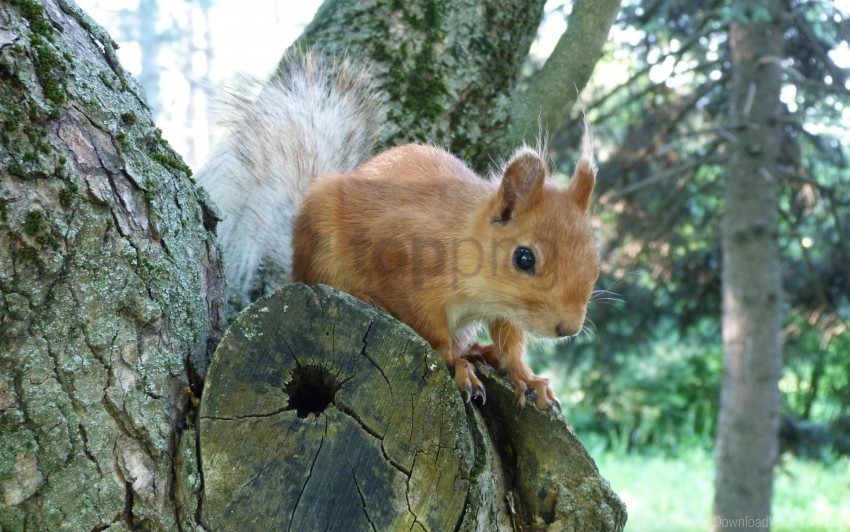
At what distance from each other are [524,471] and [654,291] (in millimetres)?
3744

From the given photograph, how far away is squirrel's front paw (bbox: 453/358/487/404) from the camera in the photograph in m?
1.54

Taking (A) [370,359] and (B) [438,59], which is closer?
(A) [370,359]

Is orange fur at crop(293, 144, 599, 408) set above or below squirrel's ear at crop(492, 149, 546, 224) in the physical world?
below

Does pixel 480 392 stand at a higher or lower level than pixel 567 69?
lower

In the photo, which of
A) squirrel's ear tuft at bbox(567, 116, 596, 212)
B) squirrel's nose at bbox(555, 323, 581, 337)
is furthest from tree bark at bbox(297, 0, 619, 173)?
squirrel's nose at bbox(555, 323, 581, 337)

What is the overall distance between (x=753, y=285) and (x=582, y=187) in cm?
281

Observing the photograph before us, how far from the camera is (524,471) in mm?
1523

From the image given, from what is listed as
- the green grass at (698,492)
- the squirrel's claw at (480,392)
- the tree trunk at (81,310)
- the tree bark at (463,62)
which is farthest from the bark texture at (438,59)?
the green grass at (698,492)

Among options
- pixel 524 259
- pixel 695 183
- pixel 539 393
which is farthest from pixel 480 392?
pixel 695 183

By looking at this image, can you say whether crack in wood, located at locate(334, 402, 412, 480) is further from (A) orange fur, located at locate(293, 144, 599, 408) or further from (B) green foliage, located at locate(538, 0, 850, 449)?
(B) green foliage, located at locate(538, 0, 850, 449)

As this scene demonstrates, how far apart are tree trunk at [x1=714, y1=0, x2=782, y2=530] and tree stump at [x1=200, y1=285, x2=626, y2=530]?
11.0ft

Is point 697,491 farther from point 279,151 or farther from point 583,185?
point 279,151

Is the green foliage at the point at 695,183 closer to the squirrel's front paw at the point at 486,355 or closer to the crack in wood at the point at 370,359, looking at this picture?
the squirrel's front paw at the point at 486,355

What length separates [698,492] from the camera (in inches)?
257
